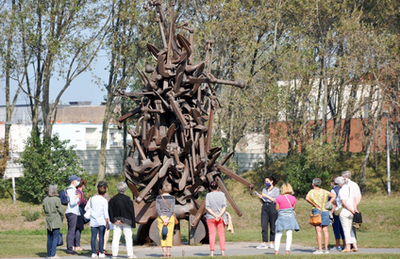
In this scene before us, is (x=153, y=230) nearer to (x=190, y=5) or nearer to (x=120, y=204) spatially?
(x=120, y=204)

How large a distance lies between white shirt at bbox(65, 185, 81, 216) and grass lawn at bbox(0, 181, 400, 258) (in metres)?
0.91

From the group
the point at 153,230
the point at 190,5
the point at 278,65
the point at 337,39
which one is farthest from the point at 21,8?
the point at 153,230

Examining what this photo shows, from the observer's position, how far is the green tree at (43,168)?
25141 millimetres

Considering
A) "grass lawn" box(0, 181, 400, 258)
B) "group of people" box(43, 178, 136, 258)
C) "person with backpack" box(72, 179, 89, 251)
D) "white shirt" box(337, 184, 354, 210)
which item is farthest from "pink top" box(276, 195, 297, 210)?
"person with backpack" box(72, 179, 89, 251)

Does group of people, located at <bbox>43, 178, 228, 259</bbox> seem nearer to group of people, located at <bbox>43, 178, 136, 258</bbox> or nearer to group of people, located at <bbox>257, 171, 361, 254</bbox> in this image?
group of people, located at <bbox>43, 178, 136, 258</bbox>

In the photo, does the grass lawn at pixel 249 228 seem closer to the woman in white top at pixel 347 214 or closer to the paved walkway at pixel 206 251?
the paved walkway at pixel 206 251

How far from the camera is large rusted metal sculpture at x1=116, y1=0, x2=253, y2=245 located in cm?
1345

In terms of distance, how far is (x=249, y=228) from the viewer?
65.8 feet

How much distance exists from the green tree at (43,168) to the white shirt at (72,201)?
1314cm

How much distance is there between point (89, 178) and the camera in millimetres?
26078

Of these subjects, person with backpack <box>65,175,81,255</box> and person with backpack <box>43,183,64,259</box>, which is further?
person with backpack <box>65,175,81,255</box>

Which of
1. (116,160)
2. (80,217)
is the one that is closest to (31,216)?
(80,217)

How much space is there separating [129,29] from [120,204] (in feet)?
60.9

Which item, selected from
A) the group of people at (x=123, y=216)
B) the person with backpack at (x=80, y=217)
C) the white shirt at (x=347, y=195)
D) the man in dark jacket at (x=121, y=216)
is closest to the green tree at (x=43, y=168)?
the person with backpack at (x=80, y=217)
